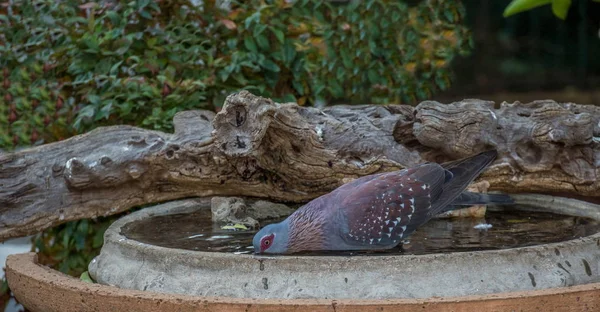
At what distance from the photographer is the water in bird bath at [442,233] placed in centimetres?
398

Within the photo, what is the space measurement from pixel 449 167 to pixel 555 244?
70cm

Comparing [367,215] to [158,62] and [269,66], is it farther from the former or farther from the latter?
[158,62]

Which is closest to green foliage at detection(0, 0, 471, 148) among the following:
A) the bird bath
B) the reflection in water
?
the reflection in water

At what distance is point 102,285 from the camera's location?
3.70 m

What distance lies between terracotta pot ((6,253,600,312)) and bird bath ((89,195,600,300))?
0.50 feet

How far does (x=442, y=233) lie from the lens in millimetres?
4363

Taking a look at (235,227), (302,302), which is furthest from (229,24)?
(302,302)

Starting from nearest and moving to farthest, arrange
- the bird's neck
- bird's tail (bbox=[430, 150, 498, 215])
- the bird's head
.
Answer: the bird's head
the bird's neck
bird's tail (bbox=[430, 150, 498, 215])

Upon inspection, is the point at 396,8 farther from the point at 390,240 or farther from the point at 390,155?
the point at 390,240

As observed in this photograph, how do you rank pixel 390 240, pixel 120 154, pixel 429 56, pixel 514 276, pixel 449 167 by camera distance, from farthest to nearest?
pixel 429 56 → pixel 120 154 → pixel 449 167 → pixel 390 240 → pixel 514 276

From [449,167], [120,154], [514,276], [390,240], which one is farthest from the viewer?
[120,154]

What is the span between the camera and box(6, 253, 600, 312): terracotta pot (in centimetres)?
323

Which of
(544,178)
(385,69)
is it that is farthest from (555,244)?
(385,69)

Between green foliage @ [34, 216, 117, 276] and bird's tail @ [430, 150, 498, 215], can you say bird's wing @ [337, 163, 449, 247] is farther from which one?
green foliage @ [34, 216, 117, 276]
